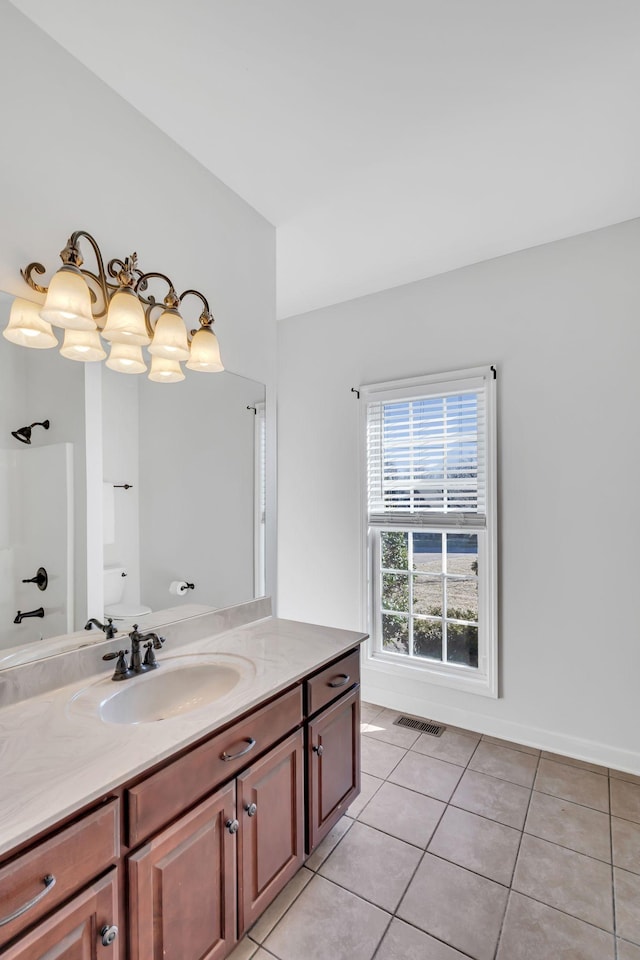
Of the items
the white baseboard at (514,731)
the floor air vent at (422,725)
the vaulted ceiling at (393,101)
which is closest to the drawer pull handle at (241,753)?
the floor air vent at (422,725)

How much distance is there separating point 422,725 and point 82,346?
2.70 metres

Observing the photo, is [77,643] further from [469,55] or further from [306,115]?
[469,55]

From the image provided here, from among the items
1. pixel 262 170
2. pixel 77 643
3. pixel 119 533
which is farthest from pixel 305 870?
pixel 262 170

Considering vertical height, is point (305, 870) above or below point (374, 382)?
below

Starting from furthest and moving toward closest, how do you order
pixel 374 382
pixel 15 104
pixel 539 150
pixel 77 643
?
pixel 374 382 < pixel 539 150 < pixel 77 643 < pixel 15 104

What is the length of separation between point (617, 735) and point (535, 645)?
1.76ft

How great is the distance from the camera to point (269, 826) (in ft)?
4.66

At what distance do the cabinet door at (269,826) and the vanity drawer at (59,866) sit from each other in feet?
1.37

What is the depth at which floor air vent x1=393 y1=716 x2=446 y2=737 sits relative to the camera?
273cm

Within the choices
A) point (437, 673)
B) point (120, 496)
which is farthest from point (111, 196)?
point (437, 673)

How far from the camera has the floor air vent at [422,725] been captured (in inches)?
107

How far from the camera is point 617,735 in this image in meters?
2.34

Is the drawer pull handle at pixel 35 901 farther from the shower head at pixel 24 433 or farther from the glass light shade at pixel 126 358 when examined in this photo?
the glass light shade at pixel 126 358

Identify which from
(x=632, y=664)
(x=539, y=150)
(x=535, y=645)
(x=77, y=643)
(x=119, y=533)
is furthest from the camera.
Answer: (x=535, y=645)
